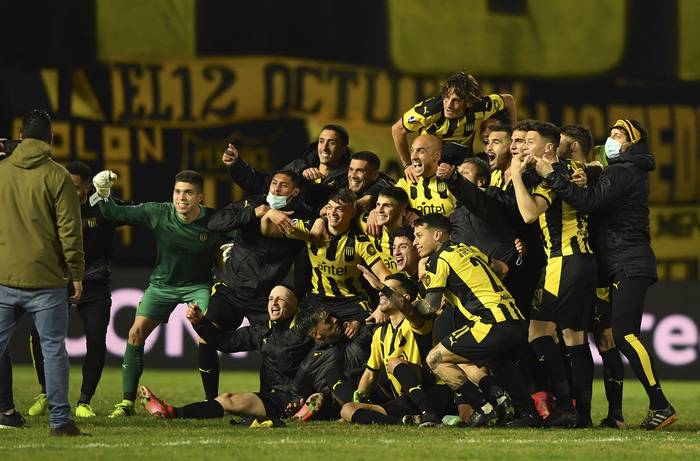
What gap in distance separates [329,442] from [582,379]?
1.97m

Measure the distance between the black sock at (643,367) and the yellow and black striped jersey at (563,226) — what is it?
25.0 inches

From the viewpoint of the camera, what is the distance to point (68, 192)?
27.7 feet

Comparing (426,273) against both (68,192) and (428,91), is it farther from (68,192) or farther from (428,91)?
(428,91)

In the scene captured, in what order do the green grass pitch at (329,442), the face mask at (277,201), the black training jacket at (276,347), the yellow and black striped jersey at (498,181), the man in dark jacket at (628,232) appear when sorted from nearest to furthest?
the green grass pitch at (329,442) → the man in dark jacket at (628,232) → the yellow and black striped jersey at (498,181) → the black training jacket at (276,347) → the face mask at (277,201)

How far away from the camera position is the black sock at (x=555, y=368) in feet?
31.7

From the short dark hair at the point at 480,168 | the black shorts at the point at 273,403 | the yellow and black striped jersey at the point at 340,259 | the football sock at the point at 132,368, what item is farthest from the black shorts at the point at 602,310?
the football sock at the point at 132,368

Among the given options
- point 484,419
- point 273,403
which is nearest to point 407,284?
point 484,419

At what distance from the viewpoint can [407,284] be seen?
33.1 ft

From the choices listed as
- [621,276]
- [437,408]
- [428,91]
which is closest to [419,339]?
[437,408]

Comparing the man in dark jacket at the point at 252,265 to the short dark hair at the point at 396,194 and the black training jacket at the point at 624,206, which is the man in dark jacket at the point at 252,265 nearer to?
the short dark hair at the point at 396,194

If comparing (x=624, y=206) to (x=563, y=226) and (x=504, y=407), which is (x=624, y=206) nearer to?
(x=563, y=226)

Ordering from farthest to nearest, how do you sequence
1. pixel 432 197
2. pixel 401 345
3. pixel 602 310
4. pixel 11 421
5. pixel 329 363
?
1. pixel 432 197
2. pixel 329 363
3. pixel 602 310
4. pixel 401 345
5. pixel 11 421

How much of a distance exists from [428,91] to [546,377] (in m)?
5.56

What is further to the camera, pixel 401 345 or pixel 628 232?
pixel 401 345
